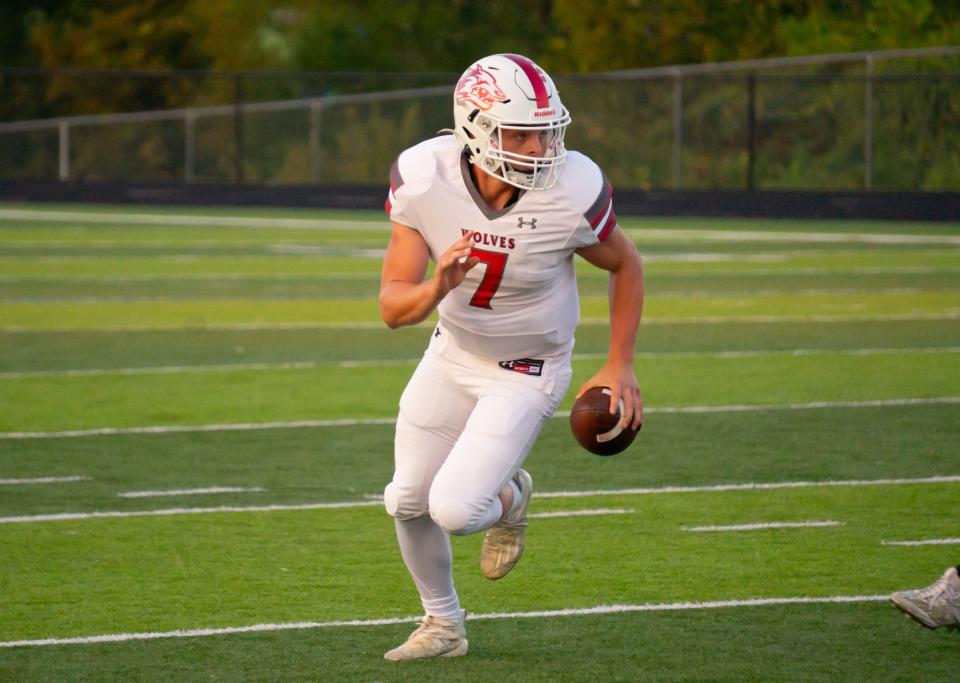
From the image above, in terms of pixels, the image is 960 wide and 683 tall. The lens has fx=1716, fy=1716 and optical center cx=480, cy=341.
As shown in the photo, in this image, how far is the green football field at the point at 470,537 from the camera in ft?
16.9

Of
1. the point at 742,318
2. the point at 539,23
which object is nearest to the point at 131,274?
the point at 742,318

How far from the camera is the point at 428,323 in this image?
42.9 feet

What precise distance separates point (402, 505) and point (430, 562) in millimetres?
209

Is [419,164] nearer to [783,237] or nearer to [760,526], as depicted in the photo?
[760,526]

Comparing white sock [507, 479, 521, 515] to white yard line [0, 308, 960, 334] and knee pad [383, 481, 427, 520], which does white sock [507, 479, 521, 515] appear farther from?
white yard line [0, 308, 960, 334]

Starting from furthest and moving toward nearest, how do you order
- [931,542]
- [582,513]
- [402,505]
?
[582,513], [931,542], [402,505]

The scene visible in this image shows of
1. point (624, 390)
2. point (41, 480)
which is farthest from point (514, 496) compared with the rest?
point (41, 480)

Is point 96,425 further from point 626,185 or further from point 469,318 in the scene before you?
point 626,185

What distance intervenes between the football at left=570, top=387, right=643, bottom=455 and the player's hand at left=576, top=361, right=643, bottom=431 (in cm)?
2

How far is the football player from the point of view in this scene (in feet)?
15.8

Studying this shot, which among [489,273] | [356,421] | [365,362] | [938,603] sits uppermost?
[489,273]

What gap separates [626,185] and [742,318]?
46.8 feet

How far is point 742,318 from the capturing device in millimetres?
13500

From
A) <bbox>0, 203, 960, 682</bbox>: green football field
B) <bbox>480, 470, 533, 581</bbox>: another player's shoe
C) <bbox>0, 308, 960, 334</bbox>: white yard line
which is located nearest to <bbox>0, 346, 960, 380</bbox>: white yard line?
<bbox>0, 203, 960, 682</bbox>: green football field
